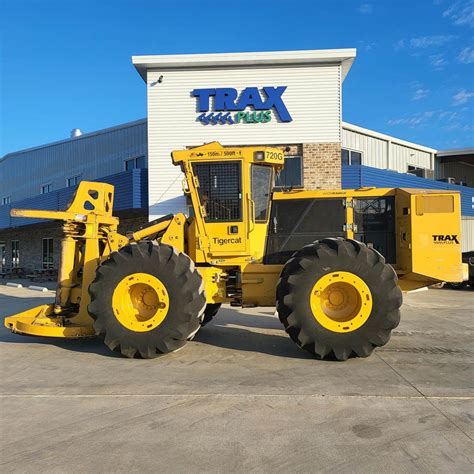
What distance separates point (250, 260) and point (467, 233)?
62.7ft

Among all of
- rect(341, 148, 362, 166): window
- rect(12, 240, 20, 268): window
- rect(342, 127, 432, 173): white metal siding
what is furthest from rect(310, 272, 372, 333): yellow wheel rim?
rect(12, 240, 20, 268): window

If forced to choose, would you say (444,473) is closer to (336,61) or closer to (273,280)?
(273,280)

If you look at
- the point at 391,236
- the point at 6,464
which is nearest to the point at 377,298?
the point at 391,236

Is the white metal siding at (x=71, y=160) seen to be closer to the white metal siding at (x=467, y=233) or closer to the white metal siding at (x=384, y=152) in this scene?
the white metal siding at (x=384, y=152)

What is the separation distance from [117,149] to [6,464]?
19879 millimetres

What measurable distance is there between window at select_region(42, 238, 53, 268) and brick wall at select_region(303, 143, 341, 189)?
1750cm

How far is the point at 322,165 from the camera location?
14766mm

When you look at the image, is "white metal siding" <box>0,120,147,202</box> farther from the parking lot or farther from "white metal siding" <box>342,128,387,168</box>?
the parking lot

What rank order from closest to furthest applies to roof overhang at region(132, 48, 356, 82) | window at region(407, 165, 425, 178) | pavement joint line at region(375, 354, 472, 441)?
pavement joint line at region(375, 354, 472, 441), roof overhang at region(132, 48, 356, 82), window at region(407, 165, 425, 178)

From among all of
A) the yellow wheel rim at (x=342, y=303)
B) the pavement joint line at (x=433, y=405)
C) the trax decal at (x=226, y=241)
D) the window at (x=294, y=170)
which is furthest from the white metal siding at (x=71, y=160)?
the pavement joint line at (x=433, y=405)

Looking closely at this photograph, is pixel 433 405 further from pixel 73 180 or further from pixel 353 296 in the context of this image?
pixel 73 180

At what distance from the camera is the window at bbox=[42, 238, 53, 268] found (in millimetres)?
25953

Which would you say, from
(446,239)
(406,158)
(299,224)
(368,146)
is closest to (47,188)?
(368,146)

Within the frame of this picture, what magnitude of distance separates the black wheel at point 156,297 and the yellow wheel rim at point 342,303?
5.45 ft
